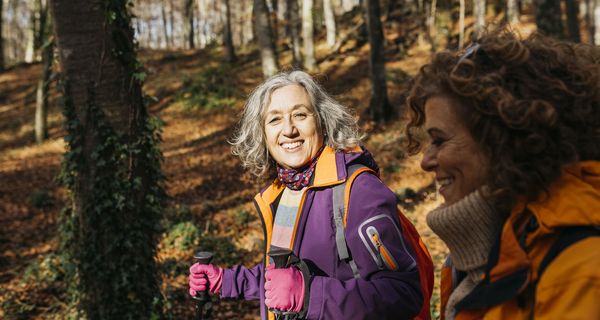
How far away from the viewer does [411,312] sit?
2.11m

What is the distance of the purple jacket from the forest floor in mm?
557

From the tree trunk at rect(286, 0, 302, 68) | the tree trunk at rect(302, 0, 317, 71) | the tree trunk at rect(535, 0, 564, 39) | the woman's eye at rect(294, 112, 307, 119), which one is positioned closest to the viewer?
the woman's eye at rect(294, 112, 307, 119)

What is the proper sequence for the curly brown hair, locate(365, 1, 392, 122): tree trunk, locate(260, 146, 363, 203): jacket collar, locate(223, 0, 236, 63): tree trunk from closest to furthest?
the curly brown hair
locate(260, 146, 363, 203): jacket collar
locate(365, 1, 392, 122): tree trunk
locate(223, 0, 236, 63): tree trunk

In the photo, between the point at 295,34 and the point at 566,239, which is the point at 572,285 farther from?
the point at 295,34

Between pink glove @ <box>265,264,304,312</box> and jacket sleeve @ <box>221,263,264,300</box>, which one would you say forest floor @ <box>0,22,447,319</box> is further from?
pink glove @ <box>265,264,304,312</box>

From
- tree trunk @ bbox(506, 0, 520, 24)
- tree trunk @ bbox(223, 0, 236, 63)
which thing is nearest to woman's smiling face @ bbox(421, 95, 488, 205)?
tree trunk @ bbox(223, 0, 236, 63)

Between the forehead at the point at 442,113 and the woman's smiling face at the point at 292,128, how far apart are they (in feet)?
3.55

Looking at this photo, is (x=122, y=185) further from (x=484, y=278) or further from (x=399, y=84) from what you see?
(x=399, y=84)

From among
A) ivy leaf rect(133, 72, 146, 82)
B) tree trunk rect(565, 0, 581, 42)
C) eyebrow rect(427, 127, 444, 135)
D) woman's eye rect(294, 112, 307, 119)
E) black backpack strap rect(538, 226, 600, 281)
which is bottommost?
black backpack strap rect(538, 226, 600, 281)

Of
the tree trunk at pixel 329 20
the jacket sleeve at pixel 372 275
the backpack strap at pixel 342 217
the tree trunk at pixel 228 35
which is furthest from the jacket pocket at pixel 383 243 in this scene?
the tree trunk at pixel 228 35

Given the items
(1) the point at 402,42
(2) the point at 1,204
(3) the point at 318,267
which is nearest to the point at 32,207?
(2) the point at 1,204

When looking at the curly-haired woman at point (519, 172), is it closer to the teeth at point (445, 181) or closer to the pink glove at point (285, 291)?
the teeth at point (445, 181)

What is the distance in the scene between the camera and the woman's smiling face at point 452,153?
57.2 inches

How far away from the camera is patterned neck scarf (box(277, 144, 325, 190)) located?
2508 millimetres
